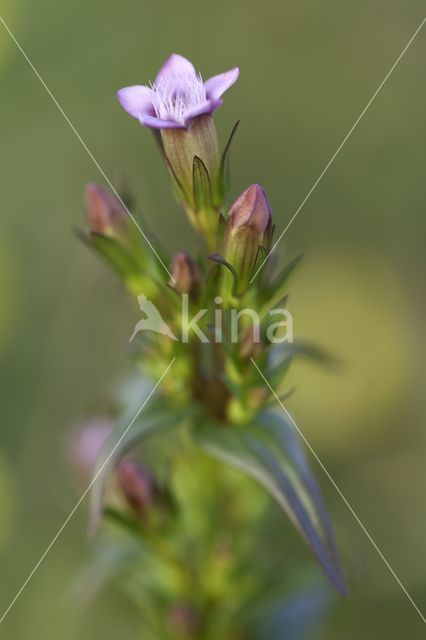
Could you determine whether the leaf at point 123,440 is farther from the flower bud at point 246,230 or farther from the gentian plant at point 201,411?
the flower bud at point 246,230

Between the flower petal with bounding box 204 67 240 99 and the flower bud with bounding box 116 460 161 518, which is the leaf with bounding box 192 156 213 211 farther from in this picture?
the flower bud with bounding box 116 460 161 518

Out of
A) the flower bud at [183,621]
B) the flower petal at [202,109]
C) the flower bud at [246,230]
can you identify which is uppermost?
the flower petal at [202,109]

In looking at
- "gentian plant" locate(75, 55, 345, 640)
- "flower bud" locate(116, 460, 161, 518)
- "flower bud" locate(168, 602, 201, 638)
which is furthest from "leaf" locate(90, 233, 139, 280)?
"flower bud" locate(168, 602, 201, 638)

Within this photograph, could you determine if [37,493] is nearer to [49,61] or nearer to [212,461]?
[212,461]

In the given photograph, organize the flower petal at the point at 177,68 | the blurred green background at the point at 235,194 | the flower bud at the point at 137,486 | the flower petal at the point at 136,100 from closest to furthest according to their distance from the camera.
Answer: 1. the flower petal at the point at 136,100
2. the flower petal at the point at 177,68
3. the flower bud at the point at 137,486
4. the blurred green background at the point at 235,194

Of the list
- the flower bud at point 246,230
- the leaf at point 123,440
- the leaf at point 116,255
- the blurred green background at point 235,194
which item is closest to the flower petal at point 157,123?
the flower bud at point 246,230

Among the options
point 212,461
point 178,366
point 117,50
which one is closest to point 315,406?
point 212,461
